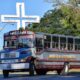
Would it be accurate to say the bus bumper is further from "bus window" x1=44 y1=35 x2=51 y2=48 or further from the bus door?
"bus window" x1=44 y1=35 x2=51 y2=48

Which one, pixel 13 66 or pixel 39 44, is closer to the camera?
pixel 13 66

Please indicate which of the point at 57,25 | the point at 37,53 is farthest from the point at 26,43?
the point at 57,25

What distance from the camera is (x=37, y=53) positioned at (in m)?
29.0

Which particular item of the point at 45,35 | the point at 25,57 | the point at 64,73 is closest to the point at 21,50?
the point at 25,57

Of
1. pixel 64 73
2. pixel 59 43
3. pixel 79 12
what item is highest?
pixel 79 12

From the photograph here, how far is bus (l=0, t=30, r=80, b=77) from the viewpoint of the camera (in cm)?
2814

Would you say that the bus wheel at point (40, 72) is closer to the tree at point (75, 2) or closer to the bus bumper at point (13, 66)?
the bus bumper at point (13, 66)

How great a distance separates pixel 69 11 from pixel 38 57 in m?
4.32

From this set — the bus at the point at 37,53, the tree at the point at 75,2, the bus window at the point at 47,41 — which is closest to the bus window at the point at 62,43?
the bus at the point at 37,53

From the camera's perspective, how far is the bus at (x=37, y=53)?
92.3ft

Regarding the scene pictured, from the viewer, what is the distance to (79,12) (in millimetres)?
29734

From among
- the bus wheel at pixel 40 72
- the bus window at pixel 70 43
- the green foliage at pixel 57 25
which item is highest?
the green foliage at pixel 57 25

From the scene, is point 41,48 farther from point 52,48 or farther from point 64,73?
point 64,73

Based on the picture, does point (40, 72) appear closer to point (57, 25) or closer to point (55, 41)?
point (55, 41)
